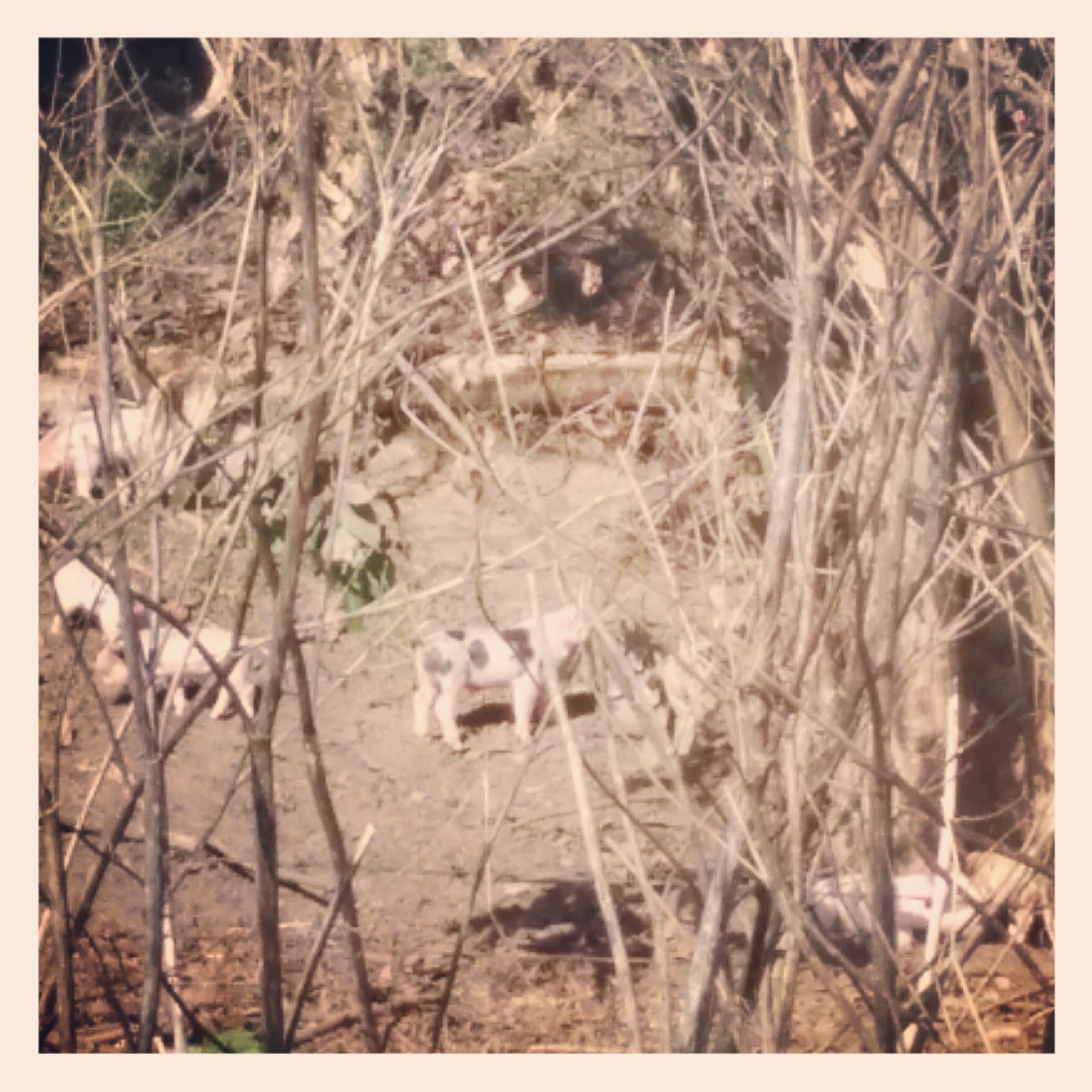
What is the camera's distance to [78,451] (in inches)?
60.7

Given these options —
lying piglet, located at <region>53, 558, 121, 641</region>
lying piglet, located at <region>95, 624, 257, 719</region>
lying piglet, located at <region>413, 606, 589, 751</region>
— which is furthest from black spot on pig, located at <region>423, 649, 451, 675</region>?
lying piglet, located at <region>53, 558, 121, 641</region>

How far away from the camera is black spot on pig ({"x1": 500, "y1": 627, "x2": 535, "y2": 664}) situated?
5.21 feet

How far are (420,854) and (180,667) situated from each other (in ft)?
1.64

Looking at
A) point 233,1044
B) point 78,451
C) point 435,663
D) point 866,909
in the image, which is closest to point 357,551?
point 435,663

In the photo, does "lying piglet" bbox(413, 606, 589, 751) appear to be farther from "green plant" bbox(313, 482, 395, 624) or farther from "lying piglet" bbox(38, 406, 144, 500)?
"lying piglet" bbox(38, 406, 144, 500)

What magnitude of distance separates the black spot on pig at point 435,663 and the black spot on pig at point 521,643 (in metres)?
0.11

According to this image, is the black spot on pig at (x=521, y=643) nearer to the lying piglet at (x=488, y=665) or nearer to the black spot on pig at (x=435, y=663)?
the lying piglet at (x=488, y=665)

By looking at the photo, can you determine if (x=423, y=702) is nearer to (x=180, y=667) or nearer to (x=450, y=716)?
(x=450, y=716)

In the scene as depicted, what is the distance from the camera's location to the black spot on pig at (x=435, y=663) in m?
1.61

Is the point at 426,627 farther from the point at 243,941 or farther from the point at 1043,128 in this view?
the point at 1043,128

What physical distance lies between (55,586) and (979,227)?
1524mm

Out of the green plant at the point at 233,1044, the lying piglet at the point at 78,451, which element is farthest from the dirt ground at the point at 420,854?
the lying piglet at the point at 78,451

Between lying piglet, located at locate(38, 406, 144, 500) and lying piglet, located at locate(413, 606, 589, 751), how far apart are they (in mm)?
584

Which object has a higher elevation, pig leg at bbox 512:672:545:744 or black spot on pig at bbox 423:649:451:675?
black spot on pig at bbox 423:649:451:675
